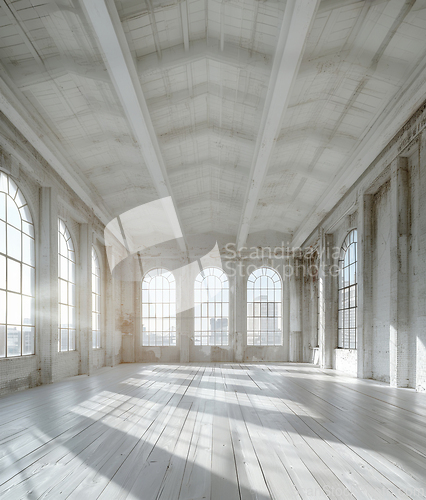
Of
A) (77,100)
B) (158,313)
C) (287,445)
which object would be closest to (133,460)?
(287,445)

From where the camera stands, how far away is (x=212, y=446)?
3.46 metres

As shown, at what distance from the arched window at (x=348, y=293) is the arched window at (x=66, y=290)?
7021 mm

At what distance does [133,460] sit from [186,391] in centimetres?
383

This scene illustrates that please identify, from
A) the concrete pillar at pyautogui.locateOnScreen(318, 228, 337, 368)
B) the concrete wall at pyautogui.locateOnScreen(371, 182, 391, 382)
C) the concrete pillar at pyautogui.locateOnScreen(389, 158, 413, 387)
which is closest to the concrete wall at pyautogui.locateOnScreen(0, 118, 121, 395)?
the concrete pillar at pyautogui.locateOnScreen(389, 158, 413, 387)

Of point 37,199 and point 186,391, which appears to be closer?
point 186,391

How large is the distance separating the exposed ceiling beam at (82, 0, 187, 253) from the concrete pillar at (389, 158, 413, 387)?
4.36 m

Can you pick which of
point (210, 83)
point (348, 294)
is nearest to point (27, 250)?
point (210, 83)

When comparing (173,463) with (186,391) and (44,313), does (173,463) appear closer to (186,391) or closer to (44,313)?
(186,391)

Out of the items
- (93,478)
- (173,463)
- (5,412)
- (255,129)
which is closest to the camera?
(93,478)

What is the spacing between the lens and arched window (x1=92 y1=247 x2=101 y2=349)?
12.3 meters

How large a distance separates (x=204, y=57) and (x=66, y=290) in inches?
251

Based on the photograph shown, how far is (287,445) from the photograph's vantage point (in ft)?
11.3

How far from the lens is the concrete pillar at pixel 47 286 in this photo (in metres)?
7.91

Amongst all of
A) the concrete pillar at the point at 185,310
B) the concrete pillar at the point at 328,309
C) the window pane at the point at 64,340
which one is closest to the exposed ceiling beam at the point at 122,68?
the window pane at the point at 64,340
